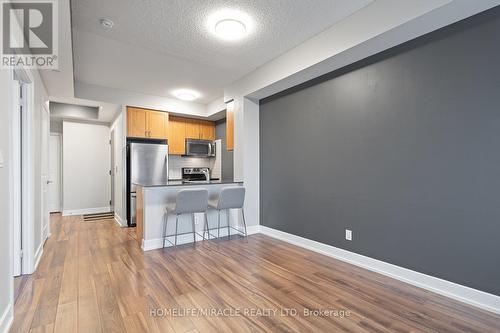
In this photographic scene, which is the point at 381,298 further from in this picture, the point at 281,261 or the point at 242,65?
the point at 242,65

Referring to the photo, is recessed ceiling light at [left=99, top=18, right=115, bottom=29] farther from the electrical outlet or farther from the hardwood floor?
the electrical outlet

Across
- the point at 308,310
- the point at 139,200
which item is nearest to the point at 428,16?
the point at 308,310

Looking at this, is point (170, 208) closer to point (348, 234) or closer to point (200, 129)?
point (348, 234)

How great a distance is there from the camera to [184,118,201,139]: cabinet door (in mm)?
6141

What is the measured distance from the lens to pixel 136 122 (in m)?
5.14

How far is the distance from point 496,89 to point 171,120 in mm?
5500

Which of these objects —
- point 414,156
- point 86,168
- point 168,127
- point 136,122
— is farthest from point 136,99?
point 414,156

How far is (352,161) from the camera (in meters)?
3.12

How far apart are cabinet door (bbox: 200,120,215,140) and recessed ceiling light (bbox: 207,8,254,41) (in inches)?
142

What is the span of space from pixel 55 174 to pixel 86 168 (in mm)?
790

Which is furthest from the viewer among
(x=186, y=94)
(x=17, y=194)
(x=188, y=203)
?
(x=186, y=94)

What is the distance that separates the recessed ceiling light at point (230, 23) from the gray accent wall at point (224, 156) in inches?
122

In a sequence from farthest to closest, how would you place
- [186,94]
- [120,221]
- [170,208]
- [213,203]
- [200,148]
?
[200,148] < [120,221] < [186,94] < [213,203] < [170,208]

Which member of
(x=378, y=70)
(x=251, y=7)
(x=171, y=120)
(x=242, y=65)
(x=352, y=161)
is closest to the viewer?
(x=251, y=7)
